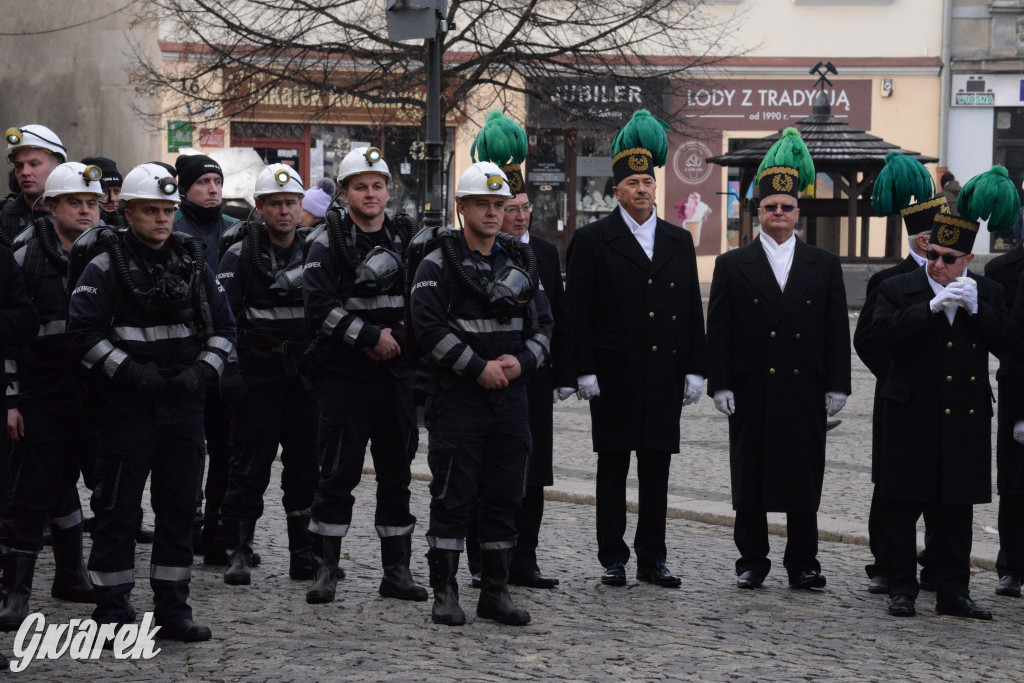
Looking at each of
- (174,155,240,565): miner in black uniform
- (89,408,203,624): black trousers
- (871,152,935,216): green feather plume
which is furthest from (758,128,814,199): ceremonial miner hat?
(89,408,203,624): black trousers

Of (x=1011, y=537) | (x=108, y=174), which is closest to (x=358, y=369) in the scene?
(x=108, y=174)

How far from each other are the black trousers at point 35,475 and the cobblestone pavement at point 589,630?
37 centimetres

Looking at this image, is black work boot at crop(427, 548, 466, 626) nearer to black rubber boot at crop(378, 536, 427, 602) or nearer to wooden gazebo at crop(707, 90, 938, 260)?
black rubber boot at crop(378, 536, 427, 602)

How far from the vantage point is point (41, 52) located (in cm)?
2497

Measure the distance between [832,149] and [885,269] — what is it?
50.8ft

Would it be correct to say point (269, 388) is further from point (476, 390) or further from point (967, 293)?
point (967, 293)

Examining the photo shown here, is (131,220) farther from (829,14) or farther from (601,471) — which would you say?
(829,14)

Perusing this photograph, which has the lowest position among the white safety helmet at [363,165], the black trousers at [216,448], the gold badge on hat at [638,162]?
the black trousers at [216,448]

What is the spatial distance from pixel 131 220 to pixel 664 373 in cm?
278

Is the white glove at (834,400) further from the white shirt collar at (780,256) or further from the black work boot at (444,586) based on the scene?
the black work boot at (444,586)

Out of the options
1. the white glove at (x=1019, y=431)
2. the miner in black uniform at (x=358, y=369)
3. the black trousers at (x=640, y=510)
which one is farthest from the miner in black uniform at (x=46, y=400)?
the white glove at (x=1019, y=431)

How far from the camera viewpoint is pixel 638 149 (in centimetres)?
777

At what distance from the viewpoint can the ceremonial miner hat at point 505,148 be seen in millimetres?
7758

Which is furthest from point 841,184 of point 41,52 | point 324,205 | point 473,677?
Answer: point 473,677
